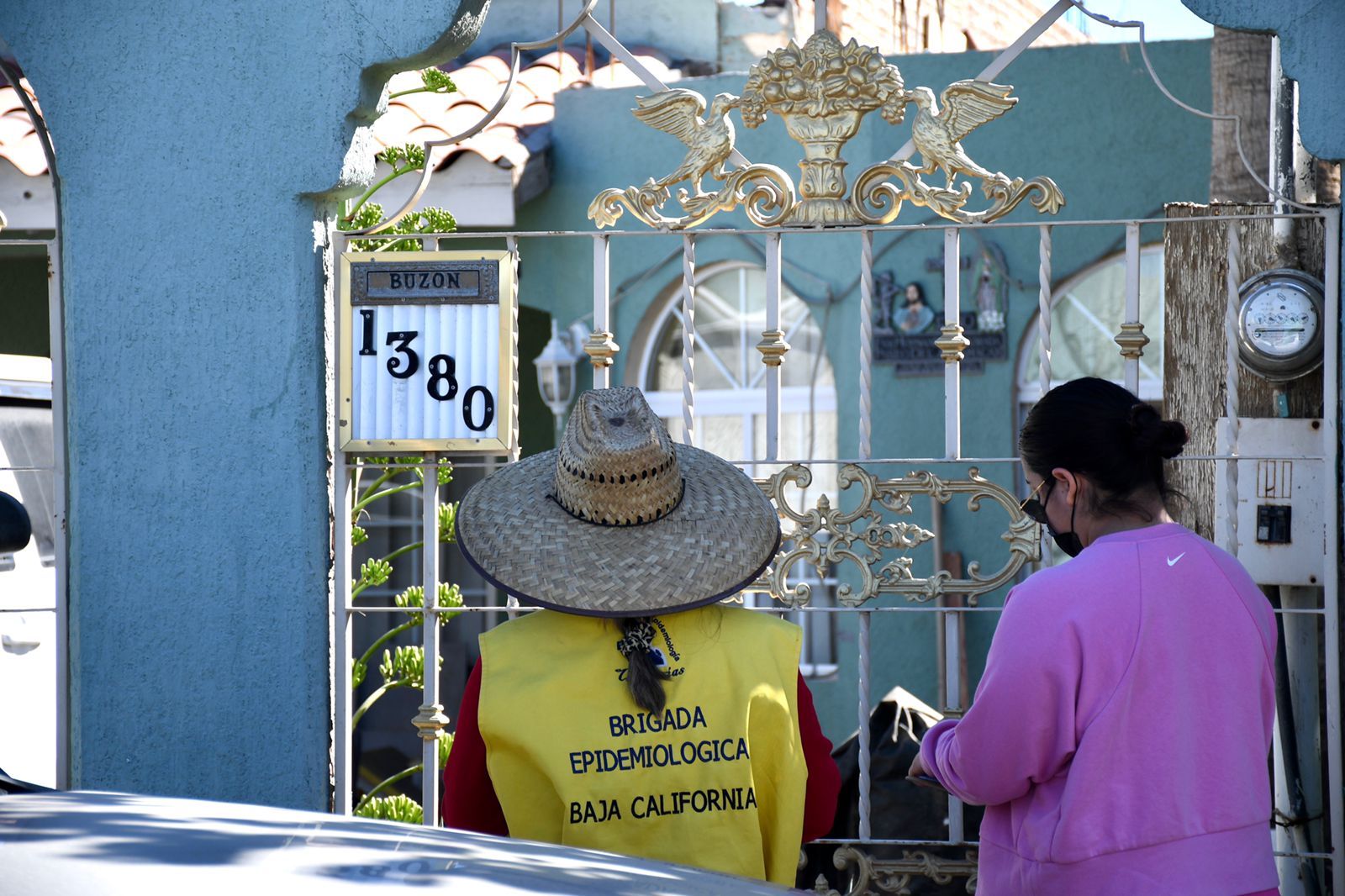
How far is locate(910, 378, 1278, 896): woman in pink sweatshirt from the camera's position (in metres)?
2.29

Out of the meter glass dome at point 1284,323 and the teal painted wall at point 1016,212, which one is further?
the teal painted wall at point 1016,212

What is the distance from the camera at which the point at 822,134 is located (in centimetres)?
363

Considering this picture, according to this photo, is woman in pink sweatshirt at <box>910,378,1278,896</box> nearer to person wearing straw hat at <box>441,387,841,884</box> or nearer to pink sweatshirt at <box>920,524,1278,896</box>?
pink sweatshirt at <box>920,524,1278,896</box>

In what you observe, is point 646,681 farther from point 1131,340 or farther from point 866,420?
point 1131,340

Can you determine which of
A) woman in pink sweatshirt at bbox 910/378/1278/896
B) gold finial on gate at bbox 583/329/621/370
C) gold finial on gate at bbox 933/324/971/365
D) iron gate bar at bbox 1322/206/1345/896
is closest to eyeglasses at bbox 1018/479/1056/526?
woman in pink sweatshirt at bbox 910/378/1278/896

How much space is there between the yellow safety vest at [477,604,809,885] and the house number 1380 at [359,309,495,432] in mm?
1201

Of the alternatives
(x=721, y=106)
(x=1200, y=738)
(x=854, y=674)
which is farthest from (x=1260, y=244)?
(x=854, y=674)

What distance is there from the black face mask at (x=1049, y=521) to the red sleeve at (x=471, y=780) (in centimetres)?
102

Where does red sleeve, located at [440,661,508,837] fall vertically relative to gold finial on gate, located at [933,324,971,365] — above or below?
below

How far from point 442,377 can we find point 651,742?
4.92 feet

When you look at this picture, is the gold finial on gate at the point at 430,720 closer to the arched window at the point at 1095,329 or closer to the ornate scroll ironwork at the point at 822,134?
the ornate scroll ironwork at the point at 822,134

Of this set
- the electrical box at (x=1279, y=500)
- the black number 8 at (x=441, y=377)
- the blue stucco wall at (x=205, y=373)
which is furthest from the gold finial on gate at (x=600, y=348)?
the electrical box at (x=1279, y=500)

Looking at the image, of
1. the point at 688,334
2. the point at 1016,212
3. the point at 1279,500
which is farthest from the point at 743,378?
the point at 688,334

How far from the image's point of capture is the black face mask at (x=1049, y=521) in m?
2.53
